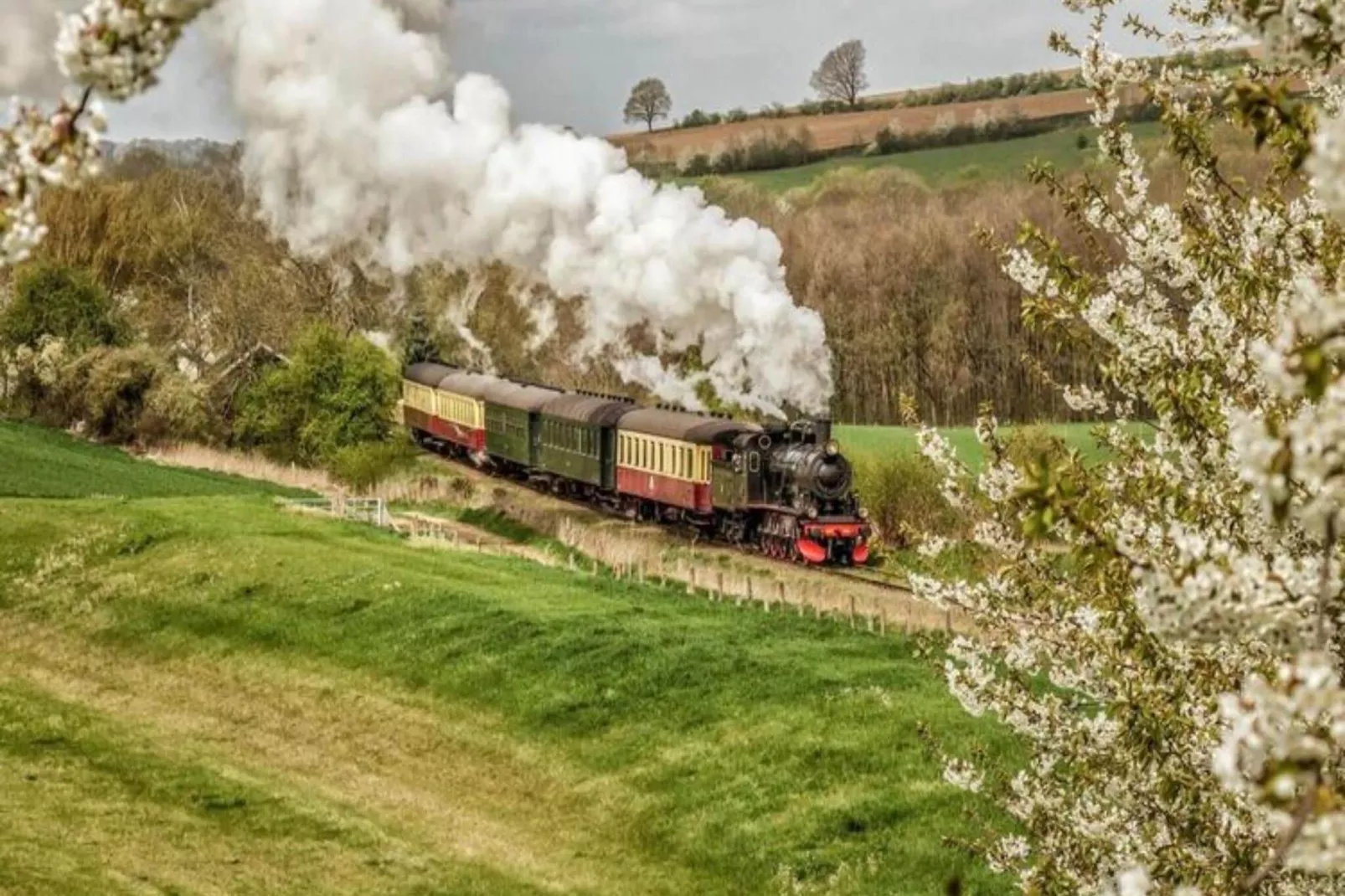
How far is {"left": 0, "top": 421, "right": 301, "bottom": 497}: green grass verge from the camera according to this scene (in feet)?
152

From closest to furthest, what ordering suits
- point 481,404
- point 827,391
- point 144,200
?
point 827,391 < point 481,404 < point 144,200

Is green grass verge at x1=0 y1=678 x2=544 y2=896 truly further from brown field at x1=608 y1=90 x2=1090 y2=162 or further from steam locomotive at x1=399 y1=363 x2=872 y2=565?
brown field at x1=608 y1=90 x2=1090 y2=162

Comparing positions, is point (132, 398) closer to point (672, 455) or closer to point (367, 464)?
point (367, 464)

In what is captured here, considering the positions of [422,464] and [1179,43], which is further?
[422,464]

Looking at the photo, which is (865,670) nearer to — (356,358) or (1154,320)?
(1154,320)

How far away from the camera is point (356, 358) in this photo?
2302 inches

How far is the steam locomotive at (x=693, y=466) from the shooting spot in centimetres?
3659

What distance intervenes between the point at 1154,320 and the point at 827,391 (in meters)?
31.2

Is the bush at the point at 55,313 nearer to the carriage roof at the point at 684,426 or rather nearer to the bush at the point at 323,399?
the bush at the point at 323,399

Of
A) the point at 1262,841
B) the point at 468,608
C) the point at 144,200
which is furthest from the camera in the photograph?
the point at 144,200

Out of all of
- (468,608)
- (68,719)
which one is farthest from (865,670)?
(68,719)

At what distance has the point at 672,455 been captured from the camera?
40.2 m

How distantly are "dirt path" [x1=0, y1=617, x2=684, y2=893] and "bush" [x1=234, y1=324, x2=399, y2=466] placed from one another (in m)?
25.9

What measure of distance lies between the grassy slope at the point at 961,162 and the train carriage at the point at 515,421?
2428 inches
